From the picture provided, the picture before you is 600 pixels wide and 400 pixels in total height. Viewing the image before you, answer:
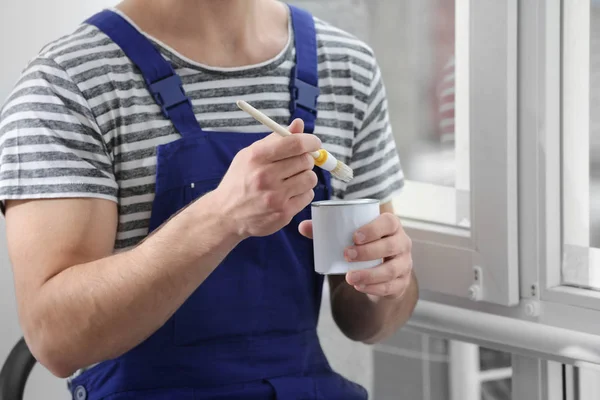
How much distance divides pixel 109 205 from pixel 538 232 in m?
0.65

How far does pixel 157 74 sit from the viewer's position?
4.27 feet

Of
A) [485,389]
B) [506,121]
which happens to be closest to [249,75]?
[506,121]

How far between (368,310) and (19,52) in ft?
2.44

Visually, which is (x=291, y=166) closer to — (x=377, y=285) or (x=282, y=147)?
(x=282, y=147)

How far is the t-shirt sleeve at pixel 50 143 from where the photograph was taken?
1204 millimetres

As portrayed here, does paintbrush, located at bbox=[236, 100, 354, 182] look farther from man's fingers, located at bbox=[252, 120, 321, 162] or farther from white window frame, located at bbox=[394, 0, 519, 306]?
white window frame, located at bbox=[394, 0, 519, 306]

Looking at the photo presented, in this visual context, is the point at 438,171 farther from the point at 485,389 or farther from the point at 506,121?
the point at 485,389

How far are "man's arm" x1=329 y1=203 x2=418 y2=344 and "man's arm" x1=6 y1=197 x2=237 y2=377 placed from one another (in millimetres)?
373

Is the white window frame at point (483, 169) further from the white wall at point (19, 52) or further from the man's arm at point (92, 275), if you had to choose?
the white wall at point (19, 52)

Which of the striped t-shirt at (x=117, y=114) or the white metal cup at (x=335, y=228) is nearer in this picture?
the white metal cup at (x=335, y=228)

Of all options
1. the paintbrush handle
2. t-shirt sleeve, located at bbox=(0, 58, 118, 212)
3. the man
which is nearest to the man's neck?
the man

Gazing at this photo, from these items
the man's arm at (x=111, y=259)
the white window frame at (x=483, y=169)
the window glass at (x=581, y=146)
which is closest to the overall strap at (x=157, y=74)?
the man's arm at (x=111, y=259)

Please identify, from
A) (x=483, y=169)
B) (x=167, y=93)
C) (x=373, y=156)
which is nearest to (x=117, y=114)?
(x=167, y=93)

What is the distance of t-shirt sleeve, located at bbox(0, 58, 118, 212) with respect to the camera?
120cm
